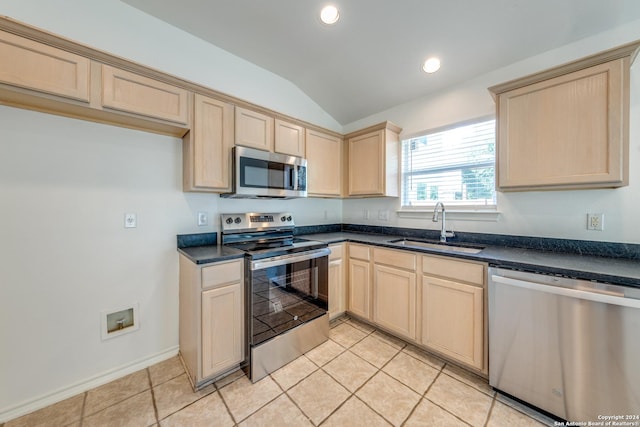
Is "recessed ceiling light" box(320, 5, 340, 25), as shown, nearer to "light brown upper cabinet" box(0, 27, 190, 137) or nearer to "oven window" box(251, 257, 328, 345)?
"light brown upper cabinet" box(0, 27, 190, 137)

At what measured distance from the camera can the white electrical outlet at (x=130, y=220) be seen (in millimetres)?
1860

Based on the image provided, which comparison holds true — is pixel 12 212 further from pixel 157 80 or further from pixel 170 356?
pixel 170 356

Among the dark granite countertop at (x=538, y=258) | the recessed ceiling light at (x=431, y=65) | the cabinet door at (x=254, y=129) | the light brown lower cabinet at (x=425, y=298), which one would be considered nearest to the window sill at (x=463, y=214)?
the dark granite countertop at (x=538, y=258)

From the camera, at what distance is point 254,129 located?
7.36 feet

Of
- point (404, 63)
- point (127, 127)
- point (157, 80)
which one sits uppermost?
point (404, 63)

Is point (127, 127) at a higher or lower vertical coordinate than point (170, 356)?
higher

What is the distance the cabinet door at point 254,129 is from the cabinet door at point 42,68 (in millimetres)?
989

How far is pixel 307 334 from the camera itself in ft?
7.03

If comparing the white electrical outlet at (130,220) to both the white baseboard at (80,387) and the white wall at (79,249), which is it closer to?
the white wall at (79,249)

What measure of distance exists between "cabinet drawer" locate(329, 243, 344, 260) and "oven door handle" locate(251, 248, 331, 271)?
0.17 metres

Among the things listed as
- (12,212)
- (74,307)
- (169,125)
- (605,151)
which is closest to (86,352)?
(74,307)

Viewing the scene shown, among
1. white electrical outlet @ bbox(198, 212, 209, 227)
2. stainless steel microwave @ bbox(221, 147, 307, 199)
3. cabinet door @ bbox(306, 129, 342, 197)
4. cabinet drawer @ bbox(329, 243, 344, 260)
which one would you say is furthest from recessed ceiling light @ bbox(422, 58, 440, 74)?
white electrical outlet @ bbox(198, 212, 209, 227)

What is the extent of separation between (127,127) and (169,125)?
340 mm

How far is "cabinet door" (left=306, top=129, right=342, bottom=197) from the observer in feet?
9.11
